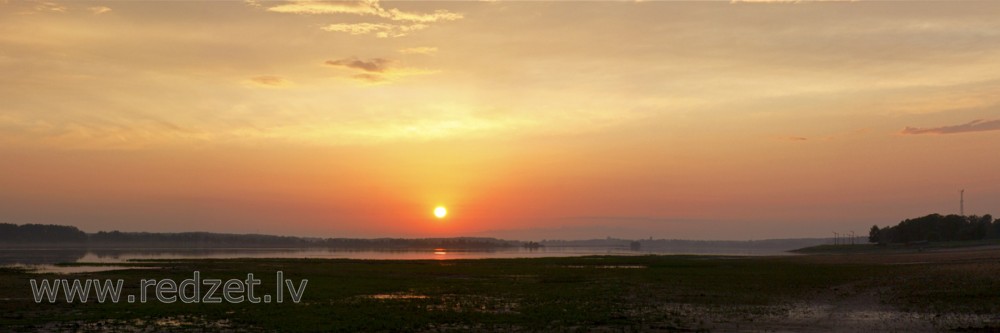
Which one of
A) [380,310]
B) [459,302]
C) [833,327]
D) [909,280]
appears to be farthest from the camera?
[909,280]

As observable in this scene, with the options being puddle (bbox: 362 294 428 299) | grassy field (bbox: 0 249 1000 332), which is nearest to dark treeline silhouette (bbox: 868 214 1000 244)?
grassy field (bbox: 0 249 1000 332)

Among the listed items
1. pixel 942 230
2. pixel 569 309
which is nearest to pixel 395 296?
pixel 569 309

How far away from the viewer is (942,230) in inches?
6939

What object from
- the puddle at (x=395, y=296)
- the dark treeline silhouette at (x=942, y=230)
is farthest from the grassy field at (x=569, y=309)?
the dark treeline silhouette at (x=942, y=230)

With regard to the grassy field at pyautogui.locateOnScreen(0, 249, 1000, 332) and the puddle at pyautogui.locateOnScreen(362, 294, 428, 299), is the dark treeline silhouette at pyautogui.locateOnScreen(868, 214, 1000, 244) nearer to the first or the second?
the grassy field at pyautogui.locateOnScreen(0, 249, 1000, 332)

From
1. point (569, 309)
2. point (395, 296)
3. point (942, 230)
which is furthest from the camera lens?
point (942, 230)

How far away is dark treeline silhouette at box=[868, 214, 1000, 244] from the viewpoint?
172m

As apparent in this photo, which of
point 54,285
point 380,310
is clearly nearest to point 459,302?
point 380,310

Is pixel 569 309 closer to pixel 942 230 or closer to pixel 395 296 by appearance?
pixel 395 296

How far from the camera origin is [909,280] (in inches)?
2141

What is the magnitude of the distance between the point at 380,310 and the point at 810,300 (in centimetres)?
2342

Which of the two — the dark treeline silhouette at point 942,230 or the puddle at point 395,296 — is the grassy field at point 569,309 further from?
the dark treeline silhouette at point 942,230

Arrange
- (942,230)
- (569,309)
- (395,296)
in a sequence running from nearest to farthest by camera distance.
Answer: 1. (569,309)
2. (395,296)
3. (942,230)

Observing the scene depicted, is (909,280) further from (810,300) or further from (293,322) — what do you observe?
(293,322)
